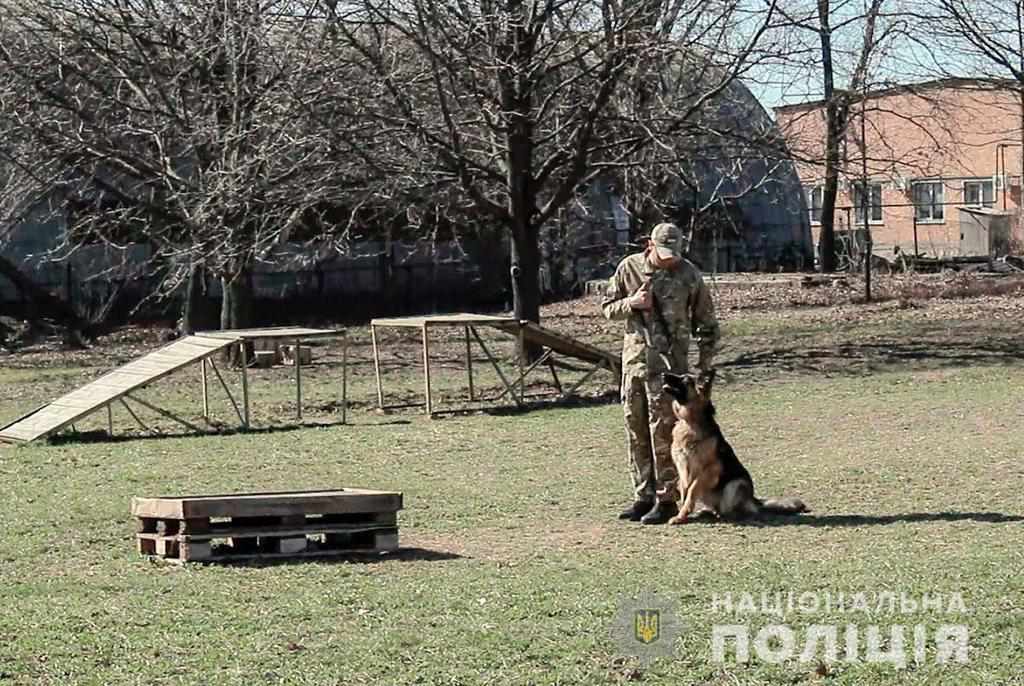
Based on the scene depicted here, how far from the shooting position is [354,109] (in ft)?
71.5

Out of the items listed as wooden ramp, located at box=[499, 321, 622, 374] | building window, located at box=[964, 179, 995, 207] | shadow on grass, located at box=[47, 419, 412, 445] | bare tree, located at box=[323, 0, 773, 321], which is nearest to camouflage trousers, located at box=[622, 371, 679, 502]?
shadow on grass, located at box=[47, 419, 412, 445]

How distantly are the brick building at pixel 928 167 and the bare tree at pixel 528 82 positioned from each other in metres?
1.96

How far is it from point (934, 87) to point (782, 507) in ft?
62.2

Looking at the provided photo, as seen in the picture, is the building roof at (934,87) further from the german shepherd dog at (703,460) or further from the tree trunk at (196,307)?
the german shepherd dog at (703,460)

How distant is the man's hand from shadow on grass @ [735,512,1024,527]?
1.56 meters

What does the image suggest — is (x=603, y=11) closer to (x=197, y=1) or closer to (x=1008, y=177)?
(x=197, y=1)

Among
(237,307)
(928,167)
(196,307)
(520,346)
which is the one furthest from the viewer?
(196,307)

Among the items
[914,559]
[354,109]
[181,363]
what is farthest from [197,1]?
[914,559]

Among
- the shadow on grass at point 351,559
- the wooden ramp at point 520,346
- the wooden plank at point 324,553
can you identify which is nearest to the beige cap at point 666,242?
the shadow on grass at point 351,559

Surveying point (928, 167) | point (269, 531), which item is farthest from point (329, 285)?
point (269, 531)

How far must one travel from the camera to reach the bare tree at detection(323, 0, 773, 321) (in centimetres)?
2145

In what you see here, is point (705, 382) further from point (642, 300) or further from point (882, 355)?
point (882, 355)

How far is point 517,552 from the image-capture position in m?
10.1

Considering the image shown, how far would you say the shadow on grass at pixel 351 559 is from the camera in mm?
9648
